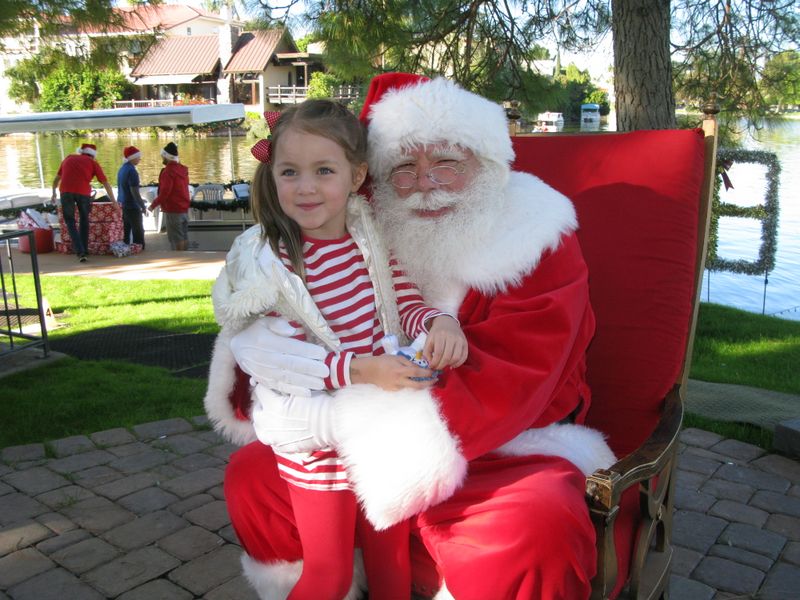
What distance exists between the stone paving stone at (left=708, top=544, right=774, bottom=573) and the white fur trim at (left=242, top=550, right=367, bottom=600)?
5.12 ft

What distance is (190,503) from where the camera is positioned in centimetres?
324

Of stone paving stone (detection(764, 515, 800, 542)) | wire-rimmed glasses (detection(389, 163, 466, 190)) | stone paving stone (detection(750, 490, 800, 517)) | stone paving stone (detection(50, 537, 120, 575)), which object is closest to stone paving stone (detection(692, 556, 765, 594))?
stone paving stone (detection(764, 515, 800, 542))

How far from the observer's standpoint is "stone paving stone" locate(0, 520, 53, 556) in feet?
9.50

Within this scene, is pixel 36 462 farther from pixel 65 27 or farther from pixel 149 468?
pixel 65 27

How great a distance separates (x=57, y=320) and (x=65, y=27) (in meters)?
2.99

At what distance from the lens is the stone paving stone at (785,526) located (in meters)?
2.96

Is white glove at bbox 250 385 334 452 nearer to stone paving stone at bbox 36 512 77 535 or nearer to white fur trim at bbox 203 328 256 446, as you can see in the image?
white fur trim at bbox 203 328 256 446

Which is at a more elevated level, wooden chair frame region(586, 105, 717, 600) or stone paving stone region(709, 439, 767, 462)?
wooden chair frame region(586, 105, 717, 600)

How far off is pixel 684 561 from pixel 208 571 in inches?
71.2

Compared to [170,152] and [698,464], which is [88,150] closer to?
[170,152]

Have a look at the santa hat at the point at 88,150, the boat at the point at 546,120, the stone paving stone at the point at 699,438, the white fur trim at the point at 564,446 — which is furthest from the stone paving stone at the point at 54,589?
the santa hat at the point at 88,150

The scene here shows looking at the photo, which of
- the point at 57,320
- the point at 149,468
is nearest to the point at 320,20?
the point at 57,320

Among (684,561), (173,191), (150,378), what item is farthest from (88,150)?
(684,561)

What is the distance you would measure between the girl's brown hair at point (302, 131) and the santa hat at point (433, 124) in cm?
7
